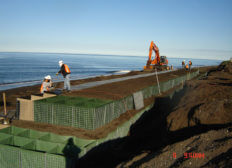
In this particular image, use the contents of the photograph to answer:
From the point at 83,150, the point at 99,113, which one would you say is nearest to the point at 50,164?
the point at 83,150

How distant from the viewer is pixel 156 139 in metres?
10.8

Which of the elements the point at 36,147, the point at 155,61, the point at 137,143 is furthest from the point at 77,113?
the point at 155,61

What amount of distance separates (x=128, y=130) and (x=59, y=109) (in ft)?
14.7

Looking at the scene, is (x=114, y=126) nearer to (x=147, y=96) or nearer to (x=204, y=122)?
(x=204, y=122)

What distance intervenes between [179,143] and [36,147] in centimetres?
639

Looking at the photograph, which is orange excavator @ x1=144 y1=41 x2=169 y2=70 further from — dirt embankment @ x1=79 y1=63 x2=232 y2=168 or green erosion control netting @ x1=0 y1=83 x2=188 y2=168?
green erosion control netting @ x1=0 y1=83 x2=188 y2=168

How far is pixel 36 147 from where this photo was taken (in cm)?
928

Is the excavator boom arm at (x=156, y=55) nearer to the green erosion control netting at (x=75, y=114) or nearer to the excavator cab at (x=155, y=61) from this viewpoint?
the excavator cab at (x=155, y=61)

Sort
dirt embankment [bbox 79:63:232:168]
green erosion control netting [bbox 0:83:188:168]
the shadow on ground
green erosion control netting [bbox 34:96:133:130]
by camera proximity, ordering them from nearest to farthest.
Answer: dirt embankment [bbox 79:63:232:168], green erosion control netting [bbox 0:83:188:168], the shadow on ground, green erosion control netting [bbox 34:96:133:130]

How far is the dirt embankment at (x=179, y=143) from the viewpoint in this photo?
5.77 metres

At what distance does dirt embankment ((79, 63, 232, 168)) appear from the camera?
5.77m

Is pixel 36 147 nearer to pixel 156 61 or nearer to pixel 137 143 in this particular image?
pixel 137 143

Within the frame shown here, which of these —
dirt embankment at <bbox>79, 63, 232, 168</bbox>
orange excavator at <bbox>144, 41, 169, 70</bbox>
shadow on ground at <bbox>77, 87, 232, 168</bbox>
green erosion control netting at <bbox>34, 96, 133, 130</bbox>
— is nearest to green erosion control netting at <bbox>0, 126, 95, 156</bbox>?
shadow on ground at <bbox>77, 87, 232, 168</bbox>

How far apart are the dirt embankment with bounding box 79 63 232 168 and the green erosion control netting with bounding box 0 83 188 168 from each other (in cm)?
64
